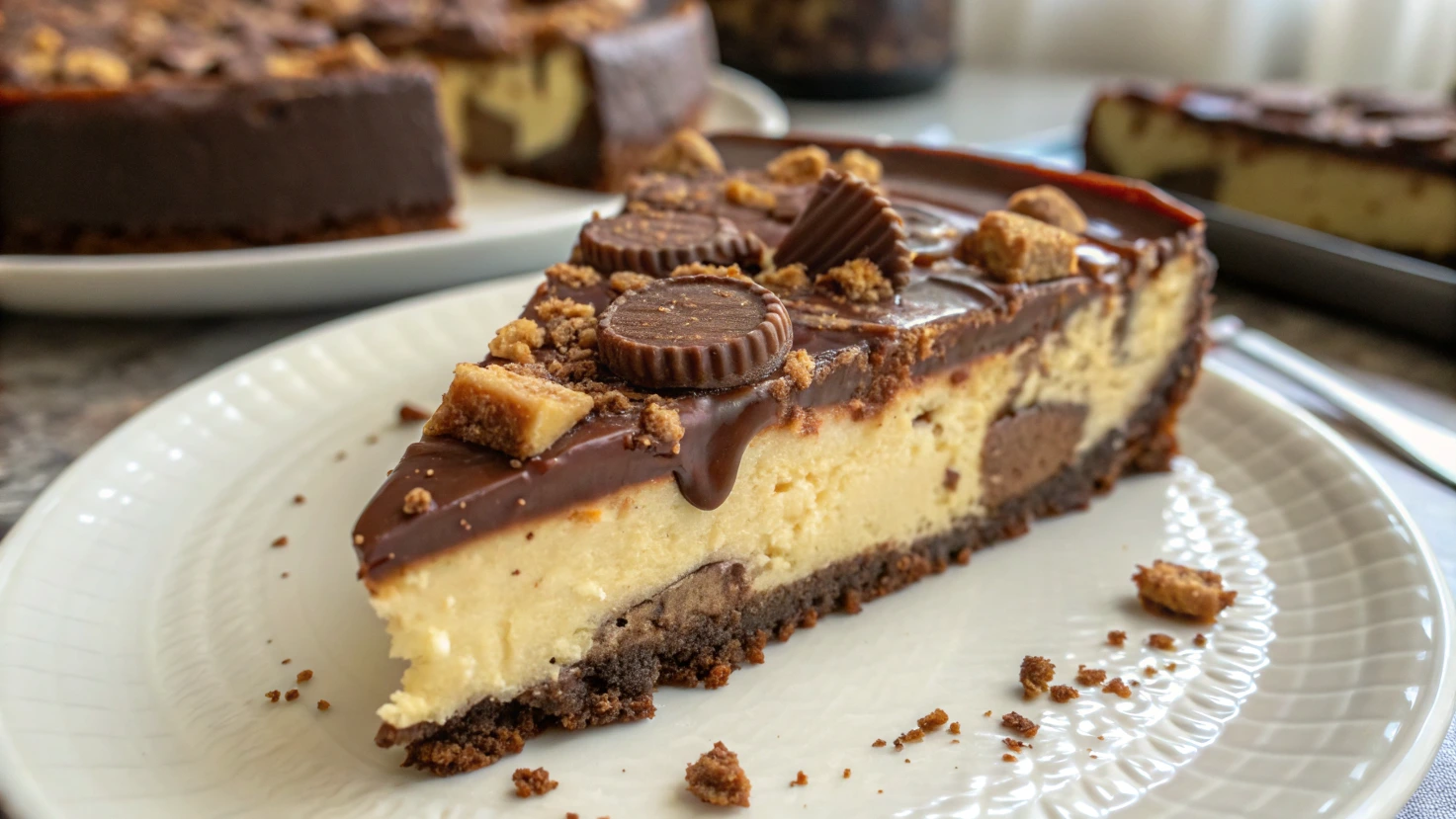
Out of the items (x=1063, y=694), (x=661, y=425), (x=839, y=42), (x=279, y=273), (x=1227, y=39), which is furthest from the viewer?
(x=1227, y=39)

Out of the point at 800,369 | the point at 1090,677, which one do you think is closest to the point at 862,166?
the point at 800,369

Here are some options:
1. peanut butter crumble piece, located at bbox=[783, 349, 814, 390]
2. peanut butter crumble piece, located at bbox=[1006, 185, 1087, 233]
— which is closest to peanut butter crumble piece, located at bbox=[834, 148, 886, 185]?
peanut butter crumble piece, located at bbox=[1006, 185, 1087, 233]

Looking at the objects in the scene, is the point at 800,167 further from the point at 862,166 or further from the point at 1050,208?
the point at 1050,208

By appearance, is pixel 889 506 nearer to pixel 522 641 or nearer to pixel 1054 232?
pixel 1054 232

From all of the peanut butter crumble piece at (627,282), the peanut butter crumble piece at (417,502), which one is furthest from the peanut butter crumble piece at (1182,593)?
the peanut butter crumble piece at (417,502)

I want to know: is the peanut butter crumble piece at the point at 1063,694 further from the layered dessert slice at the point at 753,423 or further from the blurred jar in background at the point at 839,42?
the blurred jar in background at the point at 839,42

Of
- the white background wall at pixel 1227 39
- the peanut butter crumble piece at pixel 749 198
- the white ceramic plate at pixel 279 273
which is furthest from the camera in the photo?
the white background wall at pixel 1227 39

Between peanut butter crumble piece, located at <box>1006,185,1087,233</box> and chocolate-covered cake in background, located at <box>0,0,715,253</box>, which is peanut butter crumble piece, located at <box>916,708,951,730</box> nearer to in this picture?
peanut butter crumble piece, located at <box>1006,185,1087,233</box>
